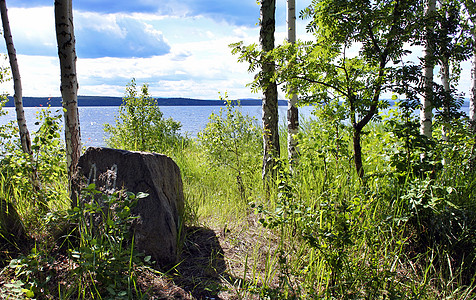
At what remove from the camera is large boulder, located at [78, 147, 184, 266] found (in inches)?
111

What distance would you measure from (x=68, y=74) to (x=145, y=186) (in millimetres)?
1995

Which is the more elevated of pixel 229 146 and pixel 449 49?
pixel 449 49

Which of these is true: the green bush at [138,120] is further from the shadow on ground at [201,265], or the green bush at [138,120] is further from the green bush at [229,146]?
the shadow on ground at [201,265]

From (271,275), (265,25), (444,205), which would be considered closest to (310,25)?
(265,25)

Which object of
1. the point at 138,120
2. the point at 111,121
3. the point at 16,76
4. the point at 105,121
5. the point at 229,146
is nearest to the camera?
the point at 16,76

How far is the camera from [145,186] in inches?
116

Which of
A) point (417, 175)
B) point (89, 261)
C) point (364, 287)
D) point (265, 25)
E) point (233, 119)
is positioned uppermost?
point (265, 25)

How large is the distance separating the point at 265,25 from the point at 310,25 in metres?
1.25

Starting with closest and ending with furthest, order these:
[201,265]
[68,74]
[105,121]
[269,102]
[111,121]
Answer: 1. [201,265]
2. [68,74]
3. [269,102]
4. [105,121]
5. [111,121]

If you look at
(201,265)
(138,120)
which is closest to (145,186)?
(201,265)

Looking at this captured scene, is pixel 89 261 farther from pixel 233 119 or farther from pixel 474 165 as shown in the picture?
pixel 474 165

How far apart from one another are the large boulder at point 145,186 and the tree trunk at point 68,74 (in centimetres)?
90

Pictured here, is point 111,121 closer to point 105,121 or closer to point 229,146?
point 105,121

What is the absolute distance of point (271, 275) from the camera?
272 centimetres
